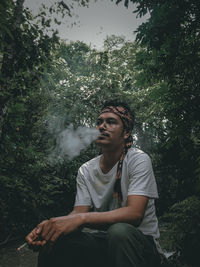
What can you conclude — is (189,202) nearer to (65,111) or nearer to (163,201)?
(163,201)

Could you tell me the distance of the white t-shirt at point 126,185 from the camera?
1852mm

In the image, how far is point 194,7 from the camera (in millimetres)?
3383

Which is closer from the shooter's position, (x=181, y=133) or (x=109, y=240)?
(x=109, y=240)

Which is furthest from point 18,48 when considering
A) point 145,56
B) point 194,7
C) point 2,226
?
point 2,226

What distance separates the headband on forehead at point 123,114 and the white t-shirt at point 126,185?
37 cm

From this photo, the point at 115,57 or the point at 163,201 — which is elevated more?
the point at 115,57

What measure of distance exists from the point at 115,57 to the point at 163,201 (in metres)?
13.0

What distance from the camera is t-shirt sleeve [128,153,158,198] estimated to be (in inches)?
70.4

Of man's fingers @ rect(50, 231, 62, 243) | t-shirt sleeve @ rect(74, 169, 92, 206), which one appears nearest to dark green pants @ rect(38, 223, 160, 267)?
man's fingers @ rect(50, 231, 62, 243)

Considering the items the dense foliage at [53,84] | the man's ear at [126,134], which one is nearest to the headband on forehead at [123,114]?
the man's ear at [126,134]

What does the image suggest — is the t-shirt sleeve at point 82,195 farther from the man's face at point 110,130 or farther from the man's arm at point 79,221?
the man's arm at point 79,221

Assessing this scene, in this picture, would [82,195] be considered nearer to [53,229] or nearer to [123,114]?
[53,229]

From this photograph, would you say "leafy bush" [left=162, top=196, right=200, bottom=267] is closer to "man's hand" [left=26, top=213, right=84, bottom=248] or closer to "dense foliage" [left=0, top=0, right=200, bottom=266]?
"dense foliage" [left=0, top=0, right=200, bottom=266]

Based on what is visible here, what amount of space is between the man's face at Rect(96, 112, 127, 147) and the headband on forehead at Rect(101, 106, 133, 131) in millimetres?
44
